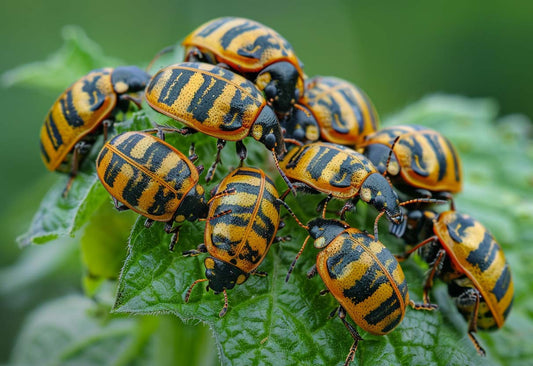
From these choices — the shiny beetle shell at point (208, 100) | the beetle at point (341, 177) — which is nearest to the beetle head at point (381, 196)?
the beetle at point (341, 177)

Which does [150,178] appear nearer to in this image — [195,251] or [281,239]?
[195,251]

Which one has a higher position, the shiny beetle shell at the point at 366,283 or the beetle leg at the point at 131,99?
the beetle leg at the point at 131,99

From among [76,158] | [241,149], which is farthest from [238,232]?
[76,158]

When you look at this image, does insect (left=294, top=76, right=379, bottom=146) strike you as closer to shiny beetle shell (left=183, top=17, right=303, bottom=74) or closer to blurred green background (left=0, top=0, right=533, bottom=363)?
shiny beetle shell (left=183, top=17, right=303, bottom=74)

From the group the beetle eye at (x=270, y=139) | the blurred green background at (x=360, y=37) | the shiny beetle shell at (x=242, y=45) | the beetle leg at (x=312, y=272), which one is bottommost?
the blurred green background at (x=360, y=37)

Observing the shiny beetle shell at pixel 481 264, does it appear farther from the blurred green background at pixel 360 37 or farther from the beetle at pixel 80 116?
the blurred green background at pixel 360 37

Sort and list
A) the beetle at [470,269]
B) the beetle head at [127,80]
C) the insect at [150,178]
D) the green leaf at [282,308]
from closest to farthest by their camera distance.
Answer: the green leaf at [282,308]
the insect at [150,178]
the beetle at [470,269]
the beetle head at [127,80]

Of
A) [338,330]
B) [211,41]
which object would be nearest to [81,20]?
[211,41]
